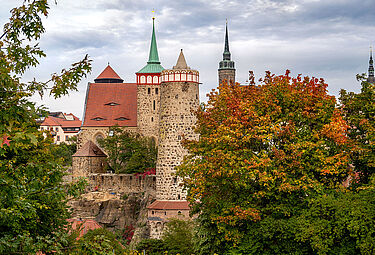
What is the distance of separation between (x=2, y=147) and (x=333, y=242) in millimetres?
12907

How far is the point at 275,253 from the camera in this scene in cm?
1970

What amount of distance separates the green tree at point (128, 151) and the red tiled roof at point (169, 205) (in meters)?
7.12

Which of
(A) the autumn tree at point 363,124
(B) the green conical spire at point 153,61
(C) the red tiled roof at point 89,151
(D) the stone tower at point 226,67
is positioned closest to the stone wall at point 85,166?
(C) the red tiled roof at point 89,151

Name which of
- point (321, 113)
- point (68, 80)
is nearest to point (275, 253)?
point (321, 113)

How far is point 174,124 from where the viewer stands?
38.4 metres

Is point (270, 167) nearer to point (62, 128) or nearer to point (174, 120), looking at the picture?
point (174, 120)

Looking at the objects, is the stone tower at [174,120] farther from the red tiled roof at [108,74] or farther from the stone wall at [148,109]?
the red tiled roof at [108,74]

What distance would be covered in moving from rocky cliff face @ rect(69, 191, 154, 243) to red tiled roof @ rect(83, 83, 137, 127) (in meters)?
8.61

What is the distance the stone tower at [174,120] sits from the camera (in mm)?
38375

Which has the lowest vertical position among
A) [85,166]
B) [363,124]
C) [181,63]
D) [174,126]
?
[85,166]

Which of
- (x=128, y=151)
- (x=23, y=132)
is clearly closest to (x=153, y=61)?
(x=128, y=151)

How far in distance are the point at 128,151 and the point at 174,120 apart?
10.6m

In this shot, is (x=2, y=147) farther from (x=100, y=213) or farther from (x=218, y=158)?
(x=100, y=213)

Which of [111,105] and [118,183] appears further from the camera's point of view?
[111,105]
